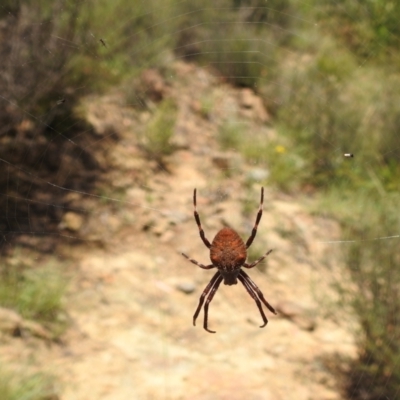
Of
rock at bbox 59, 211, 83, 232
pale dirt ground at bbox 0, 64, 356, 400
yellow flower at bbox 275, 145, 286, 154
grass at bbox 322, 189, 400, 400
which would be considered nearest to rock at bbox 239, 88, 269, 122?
pale dirt ground at bbox 0, 64, 356, 400

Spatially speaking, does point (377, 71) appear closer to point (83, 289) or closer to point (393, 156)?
point (393, 156)

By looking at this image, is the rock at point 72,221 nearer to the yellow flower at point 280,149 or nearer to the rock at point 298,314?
the rock at point 298,314

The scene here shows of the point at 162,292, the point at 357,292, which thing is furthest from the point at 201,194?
the point at 357,292

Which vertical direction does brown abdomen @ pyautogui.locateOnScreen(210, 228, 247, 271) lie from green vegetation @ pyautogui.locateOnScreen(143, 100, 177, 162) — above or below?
below

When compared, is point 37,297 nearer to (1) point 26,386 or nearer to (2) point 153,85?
(1) point 26,386

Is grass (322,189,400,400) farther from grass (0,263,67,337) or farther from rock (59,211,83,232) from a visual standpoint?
rock (59,211,83,232)

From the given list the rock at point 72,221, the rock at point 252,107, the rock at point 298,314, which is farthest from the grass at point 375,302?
the rock at point 252,107

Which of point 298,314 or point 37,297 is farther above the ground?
point 298,314

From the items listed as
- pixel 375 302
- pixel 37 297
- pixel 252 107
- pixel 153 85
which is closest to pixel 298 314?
pixel 375 302
